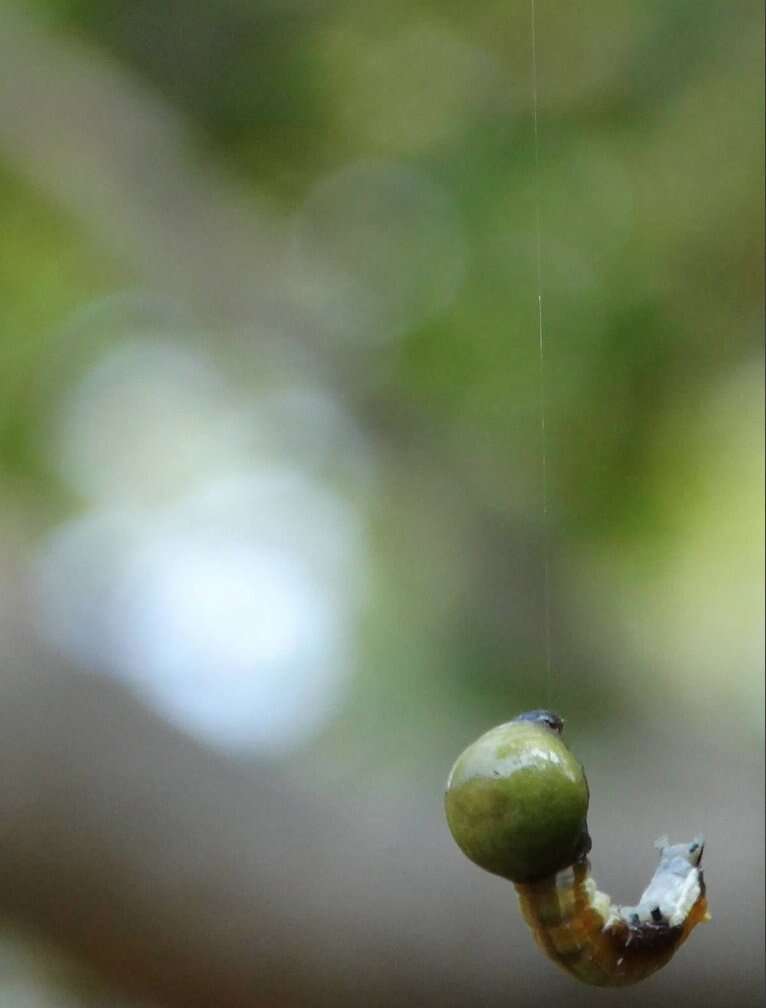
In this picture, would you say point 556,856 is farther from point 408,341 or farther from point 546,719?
point 408,341

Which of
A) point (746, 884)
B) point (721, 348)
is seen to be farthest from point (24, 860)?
point (721, 348)

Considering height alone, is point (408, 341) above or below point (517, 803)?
above

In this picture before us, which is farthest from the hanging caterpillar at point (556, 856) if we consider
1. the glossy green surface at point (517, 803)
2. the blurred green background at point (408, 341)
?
the blurred green background at point (408, 341)

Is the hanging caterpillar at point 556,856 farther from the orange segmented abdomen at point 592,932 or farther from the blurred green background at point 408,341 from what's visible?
the blurred green background at point 408,341

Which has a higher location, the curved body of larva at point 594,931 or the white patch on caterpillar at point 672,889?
the white patch on caterpillar at point 672,889

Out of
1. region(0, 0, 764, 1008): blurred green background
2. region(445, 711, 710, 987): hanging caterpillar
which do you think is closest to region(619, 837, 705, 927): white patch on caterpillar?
region(445, 711, 710, 987): hanging caterpillar

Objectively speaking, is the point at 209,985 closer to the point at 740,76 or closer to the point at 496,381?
the point at 496,381

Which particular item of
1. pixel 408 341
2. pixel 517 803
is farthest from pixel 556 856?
pixel 408 341
